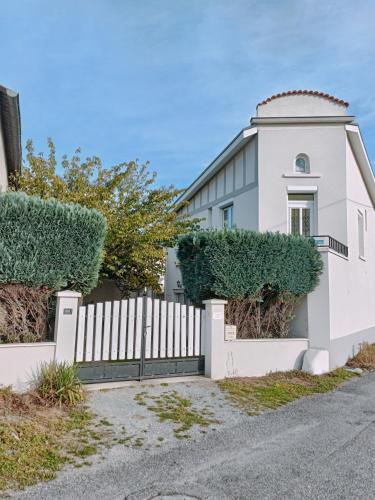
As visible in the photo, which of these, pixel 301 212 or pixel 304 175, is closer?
pixel 304 175

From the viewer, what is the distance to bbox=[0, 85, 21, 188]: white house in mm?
8844

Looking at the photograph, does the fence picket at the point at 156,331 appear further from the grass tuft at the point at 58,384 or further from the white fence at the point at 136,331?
the grass tuft at the point at 58,384

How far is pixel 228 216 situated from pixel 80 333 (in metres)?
9.26

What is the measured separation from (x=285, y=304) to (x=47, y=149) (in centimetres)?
888

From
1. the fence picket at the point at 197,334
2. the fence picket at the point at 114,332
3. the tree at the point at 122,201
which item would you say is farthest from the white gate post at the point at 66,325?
the tree at the point at 122,201

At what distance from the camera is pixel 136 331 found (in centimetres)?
745

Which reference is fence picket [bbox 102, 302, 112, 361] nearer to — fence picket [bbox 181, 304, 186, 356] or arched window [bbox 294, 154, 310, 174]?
fence picket [bbox 181, 304, 186, 356]

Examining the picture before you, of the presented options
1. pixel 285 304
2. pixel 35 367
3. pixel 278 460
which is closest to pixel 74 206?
pixel 35 367

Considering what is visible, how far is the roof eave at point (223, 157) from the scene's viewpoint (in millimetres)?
12836

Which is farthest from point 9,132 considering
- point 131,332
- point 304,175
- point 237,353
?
point 304,175

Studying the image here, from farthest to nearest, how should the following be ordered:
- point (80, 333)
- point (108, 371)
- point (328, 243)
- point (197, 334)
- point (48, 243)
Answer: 1. point (328, 243)
2. point (197, 334)
3. point (108, 371)
4. point (80, 333)
5. point (48, 243)

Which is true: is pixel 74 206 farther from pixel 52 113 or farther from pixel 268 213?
pixel 268 213

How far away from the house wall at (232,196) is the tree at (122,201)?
1308 millimetres

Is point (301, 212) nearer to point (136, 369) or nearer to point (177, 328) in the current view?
point (177, 328)
